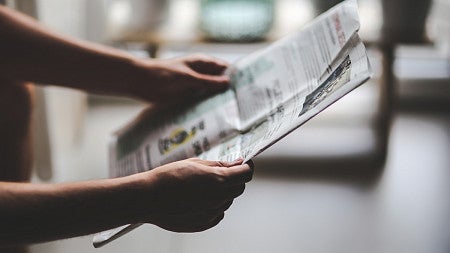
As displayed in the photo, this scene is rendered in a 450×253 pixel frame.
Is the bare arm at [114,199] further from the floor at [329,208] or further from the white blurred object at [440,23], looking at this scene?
the white blurred object at [440,23]

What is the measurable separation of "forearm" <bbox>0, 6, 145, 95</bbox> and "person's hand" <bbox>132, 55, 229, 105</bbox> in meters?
0.02

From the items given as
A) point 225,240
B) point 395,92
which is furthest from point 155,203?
point 395,92

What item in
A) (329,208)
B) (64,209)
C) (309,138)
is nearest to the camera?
(64,209)

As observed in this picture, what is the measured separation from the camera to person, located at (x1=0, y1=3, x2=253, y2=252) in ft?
1.67

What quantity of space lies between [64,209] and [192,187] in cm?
11

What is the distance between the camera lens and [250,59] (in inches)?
28.5

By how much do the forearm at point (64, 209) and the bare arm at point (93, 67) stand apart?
23 cm

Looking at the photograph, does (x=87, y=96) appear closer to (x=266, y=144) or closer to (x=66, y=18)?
(x=66, y=18)

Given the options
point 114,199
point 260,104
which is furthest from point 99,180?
point 260,104

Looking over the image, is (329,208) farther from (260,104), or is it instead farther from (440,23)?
(440,23)

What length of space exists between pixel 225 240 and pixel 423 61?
2.59 ft

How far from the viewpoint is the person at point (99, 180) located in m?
0.51

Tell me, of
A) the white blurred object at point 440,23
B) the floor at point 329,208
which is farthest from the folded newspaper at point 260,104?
the white blurred object at point 440,23

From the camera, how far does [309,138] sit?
126 cm
